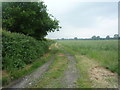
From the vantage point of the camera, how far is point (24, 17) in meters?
14.9

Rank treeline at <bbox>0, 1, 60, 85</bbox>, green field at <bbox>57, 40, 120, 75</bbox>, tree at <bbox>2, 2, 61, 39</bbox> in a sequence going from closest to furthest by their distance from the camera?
treeline at <bbox>0, 1, 60, 85</bbox> → green field at <bbox>57, 40, 120, 75</bbox> → tree at <bbox>2, 2, 61, 39</bbox>

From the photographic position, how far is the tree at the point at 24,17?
14.4 m

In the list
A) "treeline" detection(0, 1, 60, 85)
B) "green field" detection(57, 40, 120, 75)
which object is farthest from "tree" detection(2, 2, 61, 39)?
"green field" detection(57, 40, 120, 75)

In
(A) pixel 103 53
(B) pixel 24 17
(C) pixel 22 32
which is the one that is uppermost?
(B) pixel 24 17

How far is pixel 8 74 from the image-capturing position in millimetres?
6715

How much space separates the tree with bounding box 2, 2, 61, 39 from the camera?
14443mm

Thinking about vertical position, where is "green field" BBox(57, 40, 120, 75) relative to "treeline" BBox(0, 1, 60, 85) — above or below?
below

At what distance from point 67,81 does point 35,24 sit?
1185 cm

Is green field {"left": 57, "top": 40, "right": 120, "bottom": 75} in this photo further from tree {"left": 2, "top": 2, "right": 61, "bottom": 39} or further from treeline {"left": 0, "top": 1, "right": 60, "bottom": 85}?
tree {"left": 2, "top": 2, "right": 61, "bottom": 39}

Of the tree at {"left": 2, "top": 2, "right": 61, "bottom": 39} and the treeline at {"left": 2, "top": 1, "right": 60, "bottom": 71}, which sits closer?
the treeline at {"left": 2, "top": 1, "right": 60, "bottom": 71}

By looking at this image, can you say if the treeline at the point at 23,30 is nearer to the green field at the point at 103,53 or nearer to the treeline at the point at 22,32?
the treeline at the point at 22,32

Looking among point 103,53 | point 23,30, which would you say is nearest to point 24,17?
point 23,30

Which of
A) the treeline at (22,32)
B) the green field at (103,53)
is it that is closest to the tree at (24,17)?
the treeline at (22,32)

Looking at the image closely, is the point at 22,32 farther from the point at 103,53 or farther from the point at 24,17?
the point at 103,53
